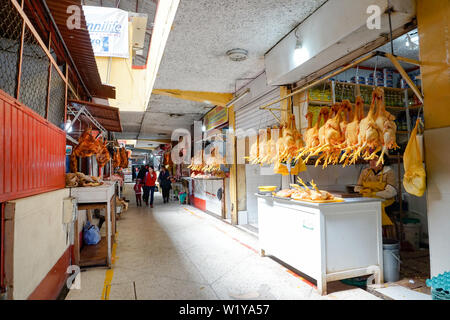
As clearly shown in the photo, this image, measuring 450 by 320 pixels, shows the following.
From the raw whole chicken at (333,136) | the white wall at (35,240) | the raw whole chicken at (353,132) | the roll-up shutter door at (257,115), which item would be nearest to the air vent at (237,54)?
the roll-up shutter door at (257,115)

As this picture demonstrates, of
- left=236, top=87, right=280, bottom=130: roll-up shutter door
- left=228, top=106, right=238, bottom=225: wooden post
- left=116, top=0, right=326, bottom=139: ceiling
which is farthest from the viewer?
left=228, top=106, right=238, bottom=225: wooden post

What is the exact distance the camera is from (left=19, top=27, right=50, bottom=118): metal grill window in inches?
122

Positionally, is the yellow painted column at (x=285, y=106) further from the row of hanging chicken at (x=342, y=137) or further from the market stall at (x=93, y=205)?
the market stall at (x=93, y=205)

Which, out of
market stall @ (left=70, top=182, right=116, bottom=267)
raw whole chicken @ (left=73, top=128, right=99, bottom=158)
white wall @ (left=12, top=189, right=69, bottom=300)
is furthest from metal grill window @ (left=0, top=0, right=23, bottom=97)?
raw whole chicken @ (left=73, top=128, right=99, bottom=158)

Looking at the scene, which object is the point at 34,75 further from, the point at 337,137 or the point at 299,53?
the point at 337,137

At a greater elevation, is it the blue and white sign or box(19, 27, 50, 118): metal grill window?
the blue and white sign

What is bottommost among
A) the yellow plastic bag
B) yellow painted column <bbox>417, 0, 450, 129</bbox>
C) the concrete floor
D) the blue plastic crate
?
the concrete floor

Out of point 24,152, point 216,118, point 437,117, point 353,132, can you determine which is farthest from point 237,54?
point 216,118

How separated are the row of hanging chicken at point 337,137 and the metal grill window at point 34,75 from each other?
3528 millimetres

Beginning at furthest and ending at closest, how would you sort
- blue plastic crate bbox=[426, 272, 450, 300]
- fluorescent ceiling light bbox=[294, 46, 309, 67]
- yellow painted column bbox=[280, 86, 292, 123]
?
1. yellow painted column bbox=[280, 86, 292, 123]
2. fluorescent ceiling light bbox=[294, 46, 309, 67]
3. blue plastic crate bbox=[426, 272, 450, 300]

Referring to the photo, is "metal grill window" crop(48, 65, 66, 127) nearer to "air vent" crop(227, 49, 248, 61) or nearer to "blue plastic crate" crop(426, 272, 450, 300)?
"air vent" crop(227, 49, 248, 61)

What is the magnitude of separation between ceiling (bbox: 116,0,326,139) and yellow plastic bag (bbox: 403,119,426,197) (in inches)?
91.7

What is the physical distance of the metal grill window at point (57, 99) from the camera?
12.9ft

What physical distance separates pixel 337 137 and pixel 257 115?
328cm
